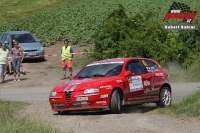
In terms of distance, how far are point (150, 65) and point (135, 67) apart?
0.75 meters

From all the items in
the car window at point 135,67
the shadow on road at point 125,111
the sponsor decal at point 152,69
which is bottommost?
the shadow on road at point 125,111

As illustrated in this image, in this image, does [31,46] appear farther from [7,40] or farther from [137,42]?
[137,42]

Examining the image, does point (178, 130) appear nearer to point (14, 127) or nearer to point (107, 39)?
point (14, 127)

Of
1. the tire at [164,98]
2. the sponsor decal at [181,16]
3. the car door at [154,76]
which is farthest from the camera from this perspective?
the sponsor decal at [181,16]

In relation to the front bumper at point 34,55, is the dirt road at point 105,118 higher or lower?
lower

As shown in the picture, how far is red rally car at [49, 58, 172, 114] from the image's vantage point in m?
14.8

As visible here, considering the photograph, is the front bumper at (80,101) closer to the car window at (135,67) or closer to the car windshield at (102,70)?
the car windshield at (102,70)

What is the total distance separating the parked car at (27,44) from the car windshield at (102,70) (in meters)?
14.9

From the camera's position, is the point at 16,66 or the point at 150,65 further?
the point at 16,66

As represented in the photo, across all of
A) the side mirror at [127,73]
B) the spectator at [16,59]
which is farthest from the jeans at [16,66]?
the side mirror at [127,73]

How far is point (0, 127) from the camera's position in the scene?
10.4 meters

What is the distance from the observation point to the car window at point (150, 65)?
16.7 metres

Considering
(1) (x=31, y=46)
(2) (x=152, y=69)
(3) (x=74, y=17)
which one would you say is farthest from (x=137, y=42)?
(3) (x=74, y=17)

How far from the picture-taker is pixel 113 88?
1491cm
